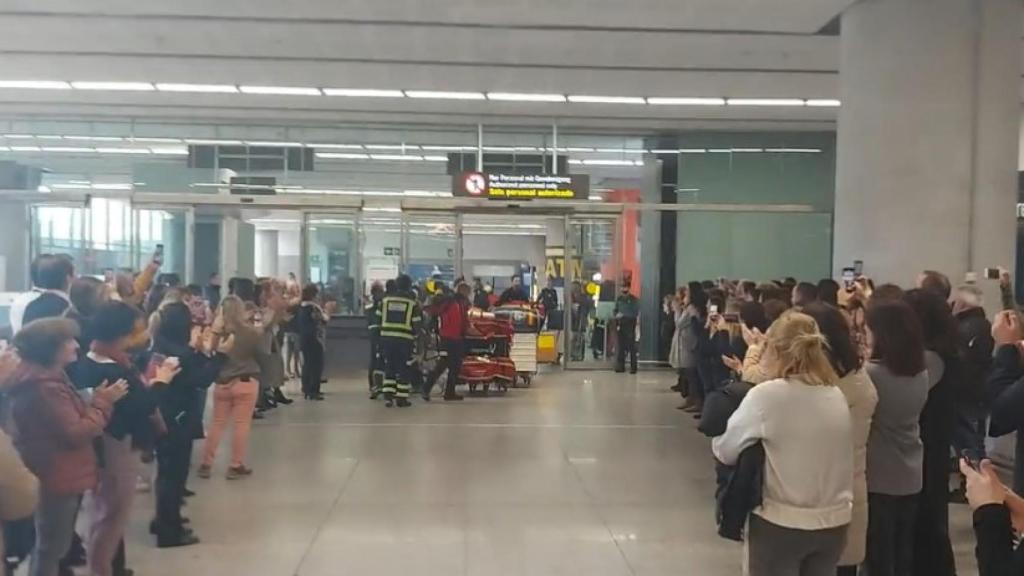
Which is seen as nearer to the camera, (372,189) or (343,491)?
(343,491)

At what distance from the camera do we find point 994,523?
8.07 feet

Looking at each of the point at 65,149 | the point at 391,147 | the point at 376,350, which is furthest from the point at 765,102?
the point at 65,149

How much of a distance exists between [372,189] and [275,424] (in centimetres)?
1225

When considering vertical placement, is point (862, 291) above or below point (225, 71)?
below

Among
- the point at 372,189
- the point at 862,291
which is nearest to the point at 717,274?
the point at 372,189

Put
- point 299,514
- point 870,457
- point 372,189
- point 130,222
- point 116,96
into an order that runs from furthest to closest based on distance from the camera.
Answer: point 372,189
point 130,222
point 116,96
point 299,514
point 870,457

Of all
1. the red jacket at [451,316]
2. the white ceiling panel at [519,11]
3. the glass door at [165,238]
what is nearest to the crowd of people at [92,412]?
the white ceiling panel at [519,11]

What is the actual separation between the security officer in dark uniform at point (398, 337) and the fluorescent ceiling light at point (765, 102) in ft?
20.1

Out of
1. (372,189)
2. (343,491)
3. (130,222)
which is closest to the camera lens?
(343,491)

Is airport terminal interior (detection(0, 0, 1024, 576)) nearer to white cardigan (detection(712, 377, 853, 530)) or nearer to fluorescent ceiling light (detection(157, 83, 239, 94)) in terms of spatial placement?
white cardigan (detection(712, 377, 853, 530))

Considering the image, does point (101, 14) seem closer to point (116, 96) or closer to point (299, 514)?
point (116, 96)

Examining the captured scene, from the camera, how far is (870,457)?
4434mm

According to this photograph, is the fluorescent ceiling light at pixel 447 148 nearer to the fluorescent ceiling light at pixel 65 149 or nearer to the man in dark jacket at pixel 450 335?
the man in dark jacket at pixel 450 335

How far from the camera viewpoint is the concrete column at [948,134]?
902cm
